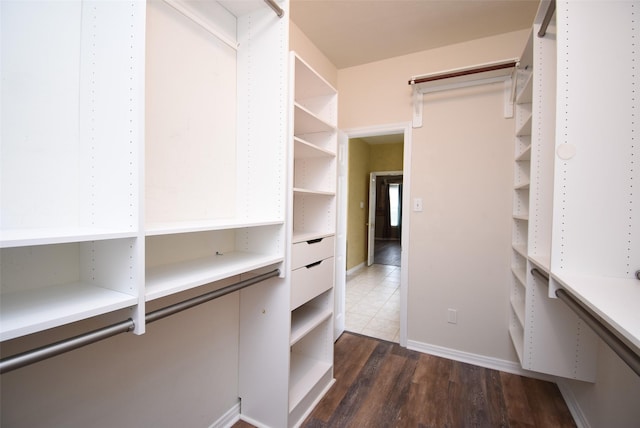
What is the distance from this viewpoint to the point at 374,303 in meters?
3.65

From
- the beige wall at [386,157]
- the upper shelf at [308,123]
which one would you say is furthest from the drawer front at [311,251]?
the beige wall at [386,157]

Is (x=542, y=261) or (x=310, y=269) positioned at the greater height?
(x=542, y=261)

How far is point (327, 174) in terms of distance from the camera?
2023 millimetres

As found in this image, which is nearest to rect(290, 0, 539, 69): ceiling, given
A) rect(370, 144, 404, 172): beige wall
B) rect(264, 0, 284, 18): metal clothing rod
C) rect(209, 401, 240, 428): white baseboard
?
rect(264, 0, 284, 18): metal clothing rod

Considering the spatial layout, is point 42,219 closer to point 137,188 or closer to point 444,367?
point 137,188

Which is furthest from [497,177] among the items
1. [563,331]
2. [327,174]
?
[327,174]

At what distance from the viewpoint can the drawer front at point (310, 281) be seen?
1.61 metres

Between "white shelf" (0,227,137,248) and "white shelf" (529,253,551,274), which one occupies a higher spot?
"white shelf" (0,227,137,248)

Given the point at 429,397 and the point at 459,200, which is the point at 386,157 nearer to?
the point at 459,200

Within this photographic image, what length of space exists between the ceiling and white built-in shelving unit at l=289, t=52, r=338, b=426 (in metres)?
0.55

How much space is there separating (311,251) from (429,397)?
1.29 metres

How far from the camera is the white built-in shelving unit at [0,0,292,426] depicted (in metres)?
0.81

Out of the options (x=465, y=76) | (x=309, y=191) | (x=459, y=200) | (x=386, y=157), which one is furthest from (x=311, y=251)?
(x=386, y=157)

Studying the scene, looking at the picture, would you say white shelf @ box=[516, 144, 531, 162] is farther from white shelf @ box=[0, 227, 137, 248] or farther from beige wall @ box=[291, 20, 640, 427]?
white shelf @ box=[0, 227, 137, 248]
